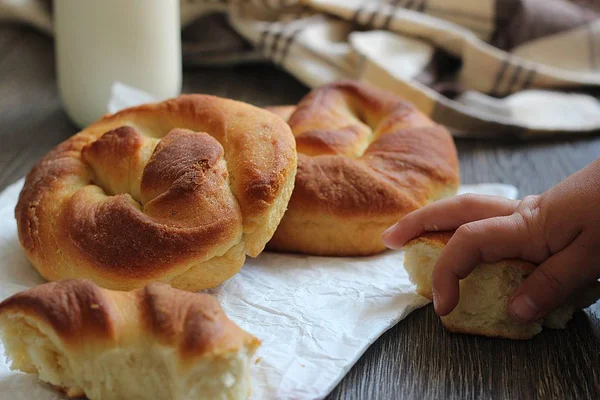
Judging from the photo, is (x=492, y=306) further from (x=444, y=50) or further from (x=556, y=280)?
(x=444, y=50)

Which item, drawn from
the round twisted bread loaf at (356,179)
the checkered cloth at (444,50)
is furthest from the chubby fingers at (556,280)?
the checkered cloth at (444,50)

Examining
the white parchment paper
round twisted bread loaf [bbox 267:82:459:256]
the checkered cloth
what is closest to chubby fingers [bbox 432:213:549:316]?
the white parchment paper

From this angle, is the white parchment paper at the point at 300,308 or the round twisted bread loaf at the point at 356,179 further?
the round twisted bread loaf at the point at 356,179

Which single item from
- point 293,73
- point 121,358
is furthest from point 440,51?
point 121,358

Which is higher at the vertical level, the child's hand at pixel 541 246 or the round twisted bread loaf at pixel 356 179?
the child's hand at pixel 541 246

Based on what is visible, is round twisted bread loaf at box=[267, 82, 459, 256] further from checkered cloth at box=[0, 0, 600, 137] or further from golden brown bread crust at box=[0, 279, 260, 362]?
checkered cloth at box=[0, 0, 600, 137]

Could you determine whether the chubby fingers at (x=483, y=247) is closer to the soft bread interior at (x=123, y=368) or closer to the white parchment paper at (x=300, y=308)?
the white parchment paper at (x=300, y=308)

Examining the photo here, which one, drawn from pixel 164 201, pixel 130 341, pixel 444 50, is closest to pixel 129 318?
pixel 130 341
